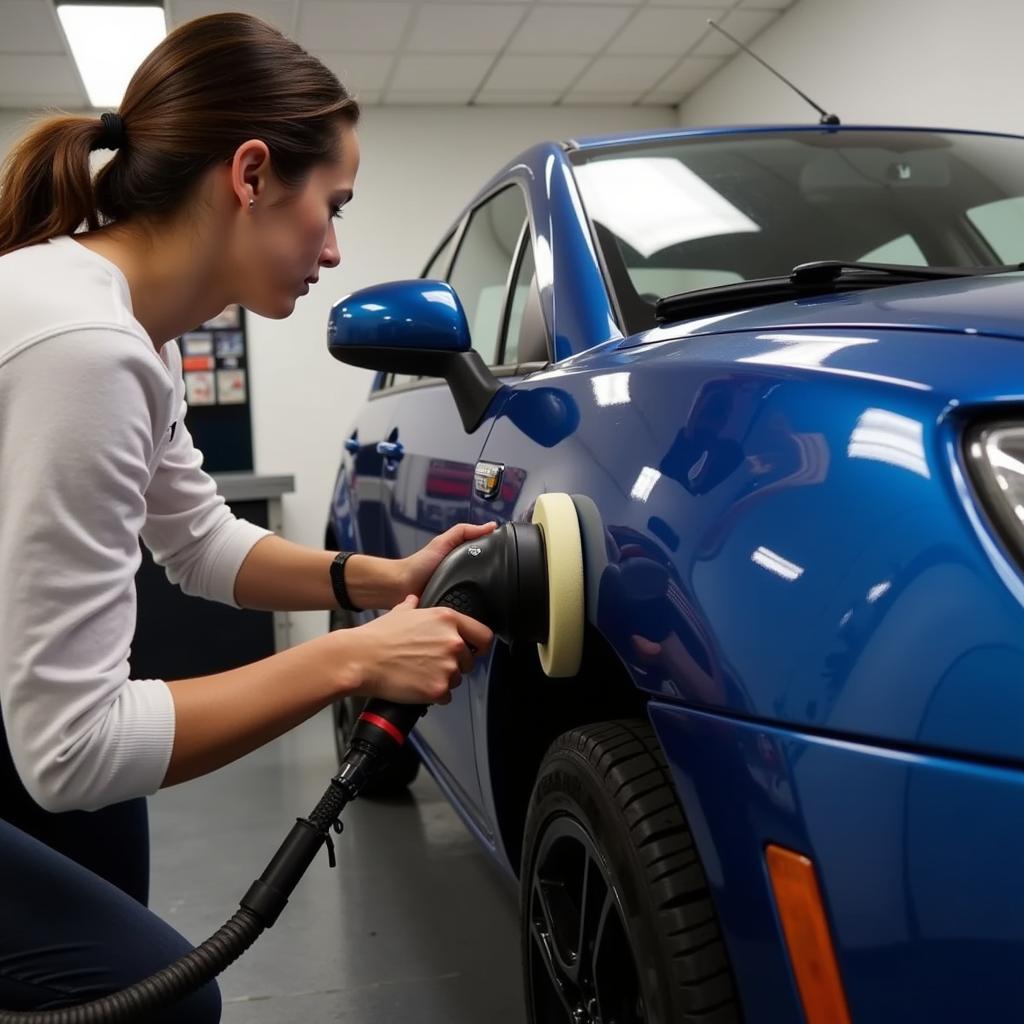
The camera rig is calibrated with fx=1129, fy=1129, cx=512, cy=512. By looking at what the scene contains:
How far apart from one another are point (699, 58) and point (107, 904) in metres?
6.54

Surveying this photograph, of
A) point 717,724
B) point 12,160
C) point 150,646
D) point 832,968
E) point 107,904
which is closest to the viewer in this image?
point 832,968

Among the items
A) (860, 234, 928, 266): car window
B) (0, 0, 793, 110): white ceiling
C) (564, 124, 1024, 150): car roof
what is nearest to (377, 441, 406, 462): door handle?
(564, 124, 1024, 150): car roof

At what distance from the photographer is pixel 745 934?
2.74ft

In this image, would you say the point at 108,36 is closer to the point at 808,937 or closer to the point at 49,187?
the point at 49,187

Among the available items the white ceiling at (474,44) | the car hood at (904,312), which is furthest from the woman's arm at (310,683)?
the white ceiling at (474,44)

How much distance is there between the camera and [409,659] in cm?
105

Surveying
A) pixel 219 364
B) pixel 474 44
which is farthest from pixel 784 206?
pixel 219 364

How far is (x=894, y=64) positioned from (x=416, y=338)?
4293 mm

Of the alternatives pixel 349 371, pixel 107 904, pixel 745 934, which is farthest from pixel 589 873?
pixel 349 371

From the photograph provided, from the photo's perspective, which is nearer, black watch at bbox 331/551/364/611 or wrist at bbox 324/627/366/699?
wrist at bbox 324/627/366/699

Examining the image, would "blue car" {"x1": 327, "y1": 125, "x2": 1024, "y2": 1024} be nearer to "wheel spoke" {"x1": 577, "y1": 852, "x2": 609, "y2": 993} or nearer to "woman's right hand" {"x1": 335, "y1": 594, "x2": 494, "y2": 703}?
"wheel spoke" {"x1": 577, "y1": 852, "x2": 609, "y2": 993}

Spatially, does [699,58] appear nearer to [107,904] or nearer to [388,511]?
[388,511]

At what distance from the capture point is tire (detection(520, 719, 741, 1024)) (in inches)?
35.5

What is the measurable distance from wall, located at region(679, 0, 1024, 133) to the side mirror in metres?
3.24
